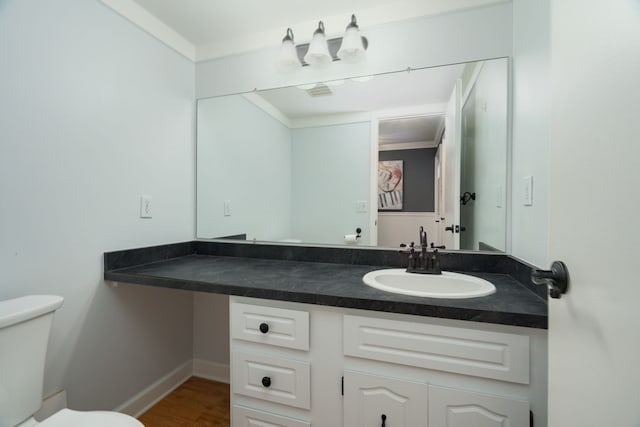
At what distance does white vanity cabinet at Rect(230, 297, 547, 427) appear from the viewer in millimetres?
841

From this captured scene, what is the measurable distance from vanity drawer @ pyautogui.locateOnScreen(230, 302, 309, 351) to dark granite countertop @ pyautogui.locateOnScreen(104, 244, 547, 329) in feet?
0.19

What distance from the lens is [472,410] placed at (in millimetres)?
869

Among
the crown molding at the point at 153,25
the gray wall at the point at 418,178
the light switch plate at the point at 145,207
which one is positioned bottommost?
the light switch plate at the point at 145,207

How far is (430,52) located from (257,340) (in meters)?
1.61

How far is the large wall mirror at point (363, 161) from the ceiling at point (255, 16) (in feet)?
0.97

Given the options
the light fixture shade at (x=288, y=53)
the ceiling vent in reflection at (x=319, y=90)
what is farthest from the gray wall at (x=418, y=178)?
the light fixture shade at (x=288, y=53)

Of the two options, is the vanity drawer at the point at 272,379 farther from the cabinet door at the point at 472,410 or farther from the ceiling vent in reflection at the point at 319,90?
the ceiling vent in reflection at the point at 319,90

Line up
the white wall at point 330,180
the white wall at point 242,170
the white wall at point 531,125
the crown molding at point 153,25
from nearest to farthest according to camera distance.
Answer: the white wall at point 531,125, the crown molding at point 153,25, the white wall at point 330,180, the white wall at point 242,170

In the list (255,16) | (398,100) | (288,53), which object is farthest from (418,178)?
(255,16)

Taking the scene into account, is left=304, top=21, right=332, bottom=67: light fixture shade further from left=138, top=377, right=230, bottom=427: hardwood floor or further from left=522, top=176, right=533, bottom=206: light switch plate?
left=138, top=377, right=230, bottom=427: hardwood floor

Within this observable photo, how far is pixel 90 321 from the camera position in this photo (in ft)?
4.31

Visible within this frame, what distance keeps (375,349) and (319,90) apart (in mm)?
1420

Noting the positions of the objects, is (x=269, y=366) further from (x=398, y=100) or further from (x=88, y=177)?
(x=398, y=100)

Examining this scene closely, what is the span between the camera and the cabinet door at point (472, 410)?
829 mm
